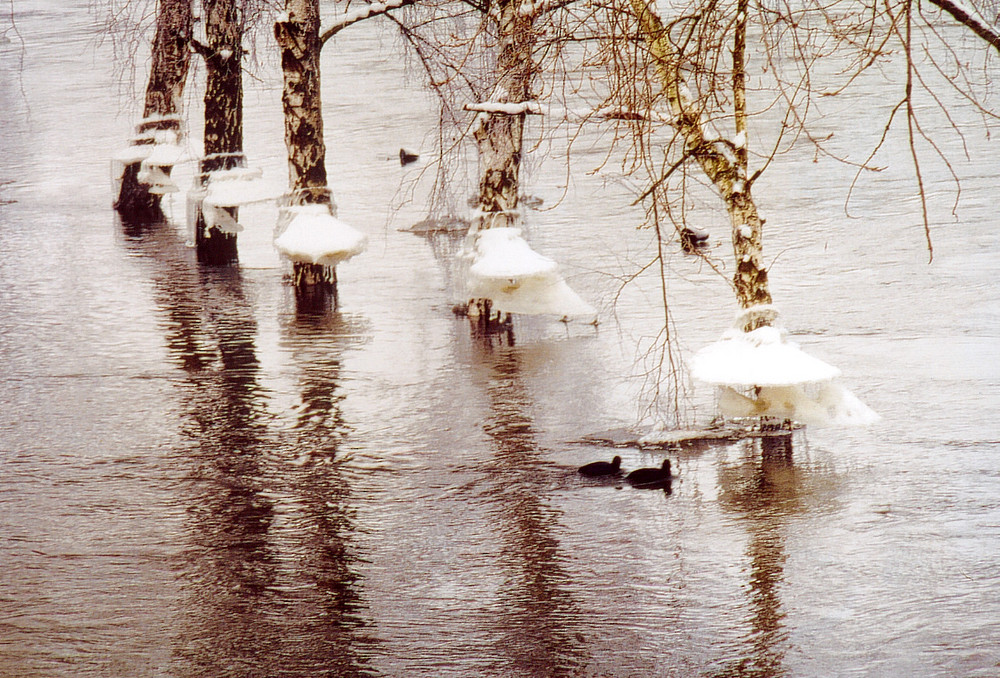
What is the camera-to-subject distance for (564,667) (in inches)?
278

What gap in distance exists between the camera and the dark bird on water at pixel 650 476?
9.84 metres

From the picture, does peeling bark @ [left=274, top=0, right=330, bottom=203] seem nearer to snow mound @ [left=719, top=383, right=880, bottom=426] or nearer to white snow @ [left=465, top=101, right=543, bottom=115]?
white snow @ [left=465, top=101, right=543, bottom=115]

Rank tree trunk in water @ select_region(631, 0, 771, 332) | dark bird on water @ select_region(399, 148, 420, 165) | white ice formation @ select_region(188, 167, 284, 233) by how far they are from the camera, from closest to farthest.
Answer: tree trunk in water @ select_region(631, 0, 771, 332)
white ice formation @ select_region(188, 167, 284, 233)
dark bird on water @ select_region(399, 148, 420, 165)

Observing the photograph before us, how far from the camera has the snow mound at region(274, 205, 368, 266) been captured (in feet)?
49.8

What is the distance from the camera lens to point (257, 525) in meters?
9.19

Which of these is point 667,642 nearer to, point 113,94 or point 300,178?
point 300,178

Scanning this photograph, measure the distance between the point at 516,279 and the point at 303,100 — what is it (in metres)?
3.01

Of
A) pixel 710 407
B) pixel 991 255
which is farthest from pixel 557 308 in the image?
pixel 991 255

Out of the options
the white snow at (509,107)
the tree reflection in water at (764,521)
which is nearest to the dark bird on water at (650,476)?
the tree reflection in water at (764,521)

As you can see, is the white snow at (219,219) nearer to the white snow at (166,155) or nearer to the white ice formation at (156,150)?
the white ice formation at (156,150)

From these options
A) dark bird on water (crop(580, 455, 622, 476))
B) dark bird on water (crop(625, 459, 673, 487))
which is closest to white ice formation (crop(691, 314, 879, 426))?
dark bird on water (crop(625, 459, 673, 487))

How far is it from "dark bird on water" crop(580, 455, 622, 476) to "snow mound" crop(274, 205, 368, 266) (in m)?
5.72

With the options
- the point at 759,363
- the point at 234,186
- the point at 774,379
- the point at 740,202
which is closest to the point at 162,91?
the point at 234,186

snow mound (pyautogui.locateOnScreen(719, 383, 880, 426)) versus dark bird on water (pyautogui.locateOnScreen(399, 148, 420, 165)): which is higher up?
dark bird on water (pyautogui.locateOnScreen(399, 148, 420, 165))
